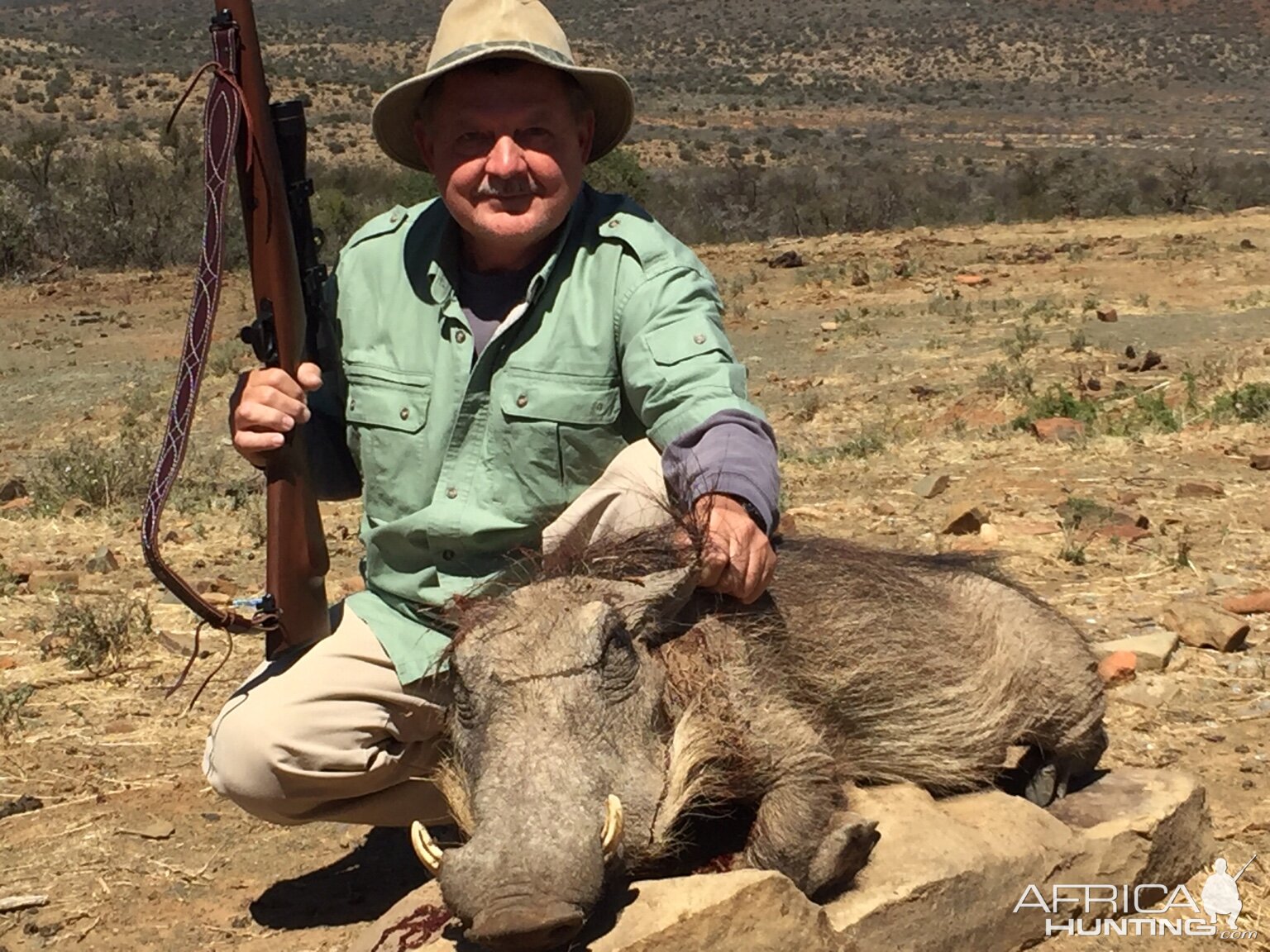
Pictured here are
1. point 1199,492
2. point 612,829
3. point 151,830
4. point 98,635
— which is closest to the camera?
point 612,829

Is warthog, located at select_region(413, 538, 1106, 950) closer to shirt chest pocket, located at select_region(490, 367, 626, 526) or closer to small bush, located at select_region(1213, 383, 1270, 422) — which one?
shirt chest pocket, located at select_region(490, 367, 626, 526)

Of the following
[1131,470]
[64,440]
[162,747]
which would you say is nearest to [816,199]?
[64,440]

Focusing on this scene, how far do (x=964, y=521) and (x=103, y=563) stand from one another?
400 cm

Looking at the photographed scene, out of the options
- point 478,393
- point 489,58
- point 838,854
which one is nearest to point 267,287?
Answer: point 478,393

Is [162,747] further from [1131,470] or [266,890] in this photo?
[1131,470]

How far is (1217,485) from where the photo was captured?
7.18 metres

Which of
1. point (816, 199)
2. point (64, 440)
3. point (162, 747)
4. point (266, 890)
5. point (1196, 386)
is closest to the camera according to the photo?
point (266, 890)

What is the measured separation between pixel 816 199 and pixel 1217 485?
65.6ft

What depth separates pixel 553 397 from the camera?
373 cm

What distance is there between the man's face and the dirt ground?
1.82 m

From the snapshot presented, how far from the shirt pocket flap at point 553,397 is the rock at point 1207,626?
2622 mm

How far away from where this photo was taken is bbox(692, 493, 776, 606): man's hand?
3.22m

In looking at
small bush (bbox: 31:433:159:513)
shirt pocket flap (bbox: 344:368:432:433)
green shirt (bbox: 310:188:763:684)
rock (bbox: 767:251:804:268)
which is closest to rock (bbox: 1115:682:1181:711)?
green shirt (bbox: 310:188:763:684)

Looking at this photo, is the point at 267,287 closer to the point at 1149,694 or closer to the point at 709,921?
the point at 709,921
